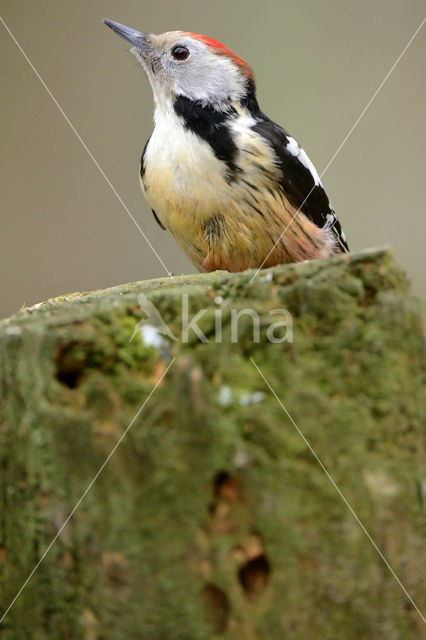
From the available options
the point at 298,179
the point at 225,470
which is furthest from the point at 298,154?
the point at 225,470

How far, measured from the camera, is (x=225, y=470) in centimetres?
122

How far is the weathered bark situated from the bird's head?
5.68 feet

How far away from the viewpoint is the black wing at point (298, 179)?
274 cm

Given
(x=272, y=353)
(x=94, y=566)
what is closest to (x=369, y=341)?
(x=272, y=353)

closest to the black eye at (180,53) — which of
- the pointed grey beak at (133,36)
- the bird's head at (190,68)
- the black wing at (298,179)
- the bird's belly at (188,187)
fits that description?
the bird's head at (190,68)

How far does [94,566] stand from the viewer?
4.09 feet

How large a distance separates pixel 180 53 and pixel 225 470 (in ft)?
7.29

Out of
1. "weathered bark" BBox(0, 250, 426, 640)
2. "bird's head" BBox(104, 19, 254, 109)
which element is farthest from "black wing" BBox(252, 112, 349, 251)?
"weathered bark" BBox(0, 250, 426, 640)

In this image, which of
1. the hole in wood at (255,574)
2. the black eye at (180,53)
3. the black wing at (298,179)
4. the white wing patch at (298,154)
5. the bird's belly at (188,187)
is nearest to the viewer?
the hole in wood at (255,574)

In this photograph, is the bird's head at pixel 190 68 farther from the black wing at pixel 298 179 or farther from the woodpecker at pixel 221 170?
the black wing at pixel 298 179

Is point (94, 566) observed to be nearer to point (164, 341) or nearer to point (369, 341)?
point (164, 341)

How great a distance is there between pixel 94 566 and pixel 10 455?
260 mm

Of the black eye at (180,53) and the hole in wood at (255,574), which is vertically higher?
the black eye at (180,53)

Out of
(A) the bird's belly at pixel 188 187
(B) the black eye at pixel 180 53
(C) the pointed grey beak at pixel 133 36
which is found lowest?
(A) the bird's belly at pixel 188 187
